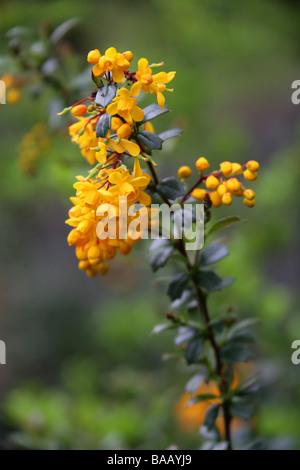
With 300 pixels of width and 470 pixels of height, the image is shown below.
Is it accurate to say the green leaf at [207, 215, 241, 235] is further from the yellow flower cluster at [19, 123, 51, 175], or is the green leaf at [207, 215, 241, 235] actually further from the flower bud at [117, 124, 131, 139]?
the yellow flower cluster at [19, 123, 51, 175]

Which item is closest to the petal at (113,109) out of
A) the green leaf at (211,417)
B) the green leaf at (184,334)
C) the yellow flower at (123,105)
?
the yellow flower at (123,105)

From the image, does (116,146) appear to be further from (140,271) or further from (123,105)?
(140,271)

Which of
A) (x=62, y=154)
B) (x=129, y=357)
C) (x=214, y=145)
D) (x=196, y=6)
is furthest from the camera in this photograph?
(x=129, y=357)

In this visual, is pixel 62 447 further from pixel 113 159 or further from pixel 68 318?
pixel 68 318

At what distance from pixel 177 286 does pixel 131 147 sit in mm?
261

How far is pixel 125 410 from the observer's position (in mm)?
1416

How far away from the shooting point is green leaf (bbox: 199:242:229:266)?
0.84 metres

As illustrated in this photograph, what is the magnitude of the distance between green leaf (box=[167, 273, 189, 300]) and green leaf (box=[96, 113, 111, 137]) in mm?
284

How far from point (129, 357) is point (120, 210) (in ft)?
5.97

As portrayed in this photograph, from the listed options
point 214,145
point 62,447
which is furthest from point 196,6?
point 62,447

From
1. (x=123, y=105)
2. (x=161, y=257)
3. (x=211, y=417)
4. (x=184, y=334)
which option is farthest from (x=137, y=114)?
(x=211, y=417)

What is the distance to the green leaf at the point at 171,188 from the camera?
771 millimetres

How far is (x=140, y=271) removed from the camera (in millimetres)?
2205

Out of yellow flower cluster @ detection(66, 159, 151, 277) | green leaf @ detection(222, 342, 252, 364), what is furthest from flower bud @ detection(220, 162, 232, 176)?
green leaf @ detection(222, 342, 252, 364)
